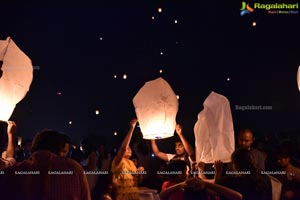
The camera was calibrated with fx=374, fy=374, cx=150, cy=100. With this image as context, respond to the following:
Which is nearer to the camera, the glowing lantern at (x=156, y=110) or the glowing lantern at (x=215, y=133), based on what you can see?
the glowing lantern at (x=215, y=133)

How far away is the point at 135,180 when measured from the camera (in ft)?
13.2

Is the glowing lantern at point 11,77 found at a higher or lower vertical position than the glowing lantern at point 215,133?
higher

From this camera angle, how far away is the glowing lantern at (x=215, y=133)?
388 cm

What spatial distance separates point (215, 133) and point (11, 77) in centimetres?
210

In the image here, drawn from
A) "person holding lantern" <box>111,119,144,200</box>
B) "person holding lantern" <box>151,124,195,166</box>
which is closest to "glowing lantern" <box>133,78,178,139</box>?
"person holding lantern" <box>111,119,144,200</box>

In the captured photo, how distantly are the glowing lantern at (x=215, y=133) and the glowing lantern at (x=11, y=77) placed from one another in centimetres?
185

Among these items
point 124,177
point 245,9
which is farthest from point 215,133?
point 245,9

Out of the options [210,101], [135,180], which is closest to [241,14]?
[210,101]

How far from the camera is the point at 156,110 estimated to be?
400 cm

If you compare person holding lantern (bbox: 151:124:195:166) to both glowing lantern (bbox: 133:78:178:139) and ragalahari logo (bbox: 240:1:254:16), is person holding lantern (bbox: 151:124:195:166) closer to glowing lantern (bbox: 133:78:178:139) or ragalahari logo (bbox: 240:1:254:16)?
glowing lantern (bbox: 133:78:178:139)

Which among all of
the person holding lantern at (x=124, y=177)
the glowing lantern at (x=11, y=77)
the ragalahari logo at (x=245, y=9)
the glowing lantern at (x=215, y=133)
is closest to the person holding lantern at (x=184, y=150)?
the glowing lantern at (x=215, y=133)

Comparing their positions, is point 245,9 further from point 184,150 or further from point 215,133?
point 215,133

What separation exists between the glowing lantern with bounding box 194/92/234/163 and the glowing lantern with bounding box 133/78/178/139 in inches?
13.1

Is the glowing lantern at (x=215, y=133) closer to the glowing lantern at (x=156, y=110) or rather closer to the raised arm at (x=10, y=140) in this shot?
the glowing lantern at (x=156, y=110)
